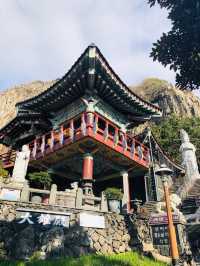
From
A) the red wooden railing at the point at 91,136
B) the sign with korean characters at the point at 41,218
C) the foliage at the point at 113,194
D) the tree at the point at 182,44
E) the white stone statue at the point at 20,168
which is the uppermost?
the red wooden railing at the point at 91,136

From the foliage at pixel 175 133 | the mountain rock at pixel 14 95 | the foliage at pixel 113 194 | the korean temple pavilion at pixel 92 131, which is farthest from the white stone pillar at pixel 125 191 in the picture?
the mountain rock at pixel 14 95

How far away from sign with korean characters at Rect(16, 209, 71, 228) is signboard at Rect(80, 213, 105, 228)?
59cm

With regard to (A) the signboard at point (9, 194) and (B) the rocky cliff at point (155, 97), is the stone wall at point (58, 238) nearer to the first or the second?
(A) the signboard at point (9, 194)

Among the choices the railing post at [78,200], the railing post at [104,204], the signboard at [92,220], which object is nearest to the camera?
the signboard at [92,220]

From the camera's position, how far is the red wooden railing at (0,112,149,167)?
14000 millimetres

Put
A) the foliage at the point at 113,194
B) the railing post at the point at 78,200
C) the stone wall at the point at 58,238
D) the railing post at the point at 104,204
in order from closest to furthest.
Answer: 1. the stone wall at the point at 58,238
2. the railing post at the point at 78,200
3. the railing post at the point at 104,204
4. the foliage at the point at 113,194

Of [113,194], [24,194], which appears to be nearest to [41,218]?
[24,194]

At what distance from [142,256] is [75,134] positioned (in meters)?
6.99

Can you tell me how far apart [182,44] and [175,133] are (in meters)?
22.8

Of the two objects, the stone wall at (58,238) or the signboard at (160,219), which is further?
the signboard at (160,219)

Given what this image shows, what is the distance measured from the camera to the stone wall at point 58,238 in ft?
29.1

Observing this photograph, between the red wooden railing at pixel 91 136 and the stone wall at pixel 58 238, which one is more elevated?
the red wooden railing at pixel 91 136

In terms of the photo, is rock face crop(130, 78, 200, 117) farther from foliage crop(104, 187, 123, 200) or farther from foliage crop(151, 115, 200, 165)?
foliage crop(104, 187, 123, 200)

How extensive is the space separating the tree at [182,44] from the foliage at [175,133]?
2141 centimetres
